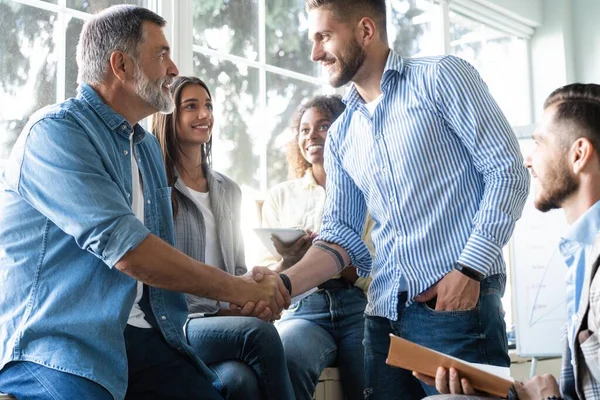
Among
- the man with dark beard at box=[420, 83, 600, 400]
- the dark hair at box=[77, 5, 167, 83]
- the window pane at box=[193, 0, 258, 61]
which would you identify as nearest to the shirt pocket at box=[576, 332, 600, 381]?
the man with dark beard at box=[420, 83, 600, 400]

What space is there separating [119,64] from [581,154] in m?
1.26

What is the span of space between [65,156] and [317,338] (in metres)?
1.32

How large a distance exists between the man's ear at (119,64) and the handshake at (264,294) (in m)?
0.68

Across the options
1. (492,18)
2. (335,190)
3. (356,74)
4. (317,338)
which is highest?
(492,18)

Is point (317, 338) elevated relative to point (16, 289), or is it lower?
lower

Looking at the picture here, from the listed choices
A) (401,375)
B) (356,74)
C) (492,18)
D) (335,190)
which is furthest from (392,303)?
(492,18)

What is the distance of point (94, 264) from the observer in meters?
2.01

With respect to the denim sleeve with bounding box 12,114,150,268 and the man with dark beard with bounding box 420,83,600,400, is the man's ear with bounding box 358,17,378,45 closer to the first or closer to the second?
the man with dark beard with bounding box 420,83,600,400

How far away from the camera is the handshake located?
244 centimetres

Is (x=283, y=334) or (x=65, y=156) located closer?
(x=65, y=156)

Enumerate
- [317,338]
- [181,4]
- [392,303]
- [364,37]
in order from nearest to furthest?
[392,303] → [364,37] → [317,338] → [181,4]

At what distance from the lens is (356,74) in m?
2.27

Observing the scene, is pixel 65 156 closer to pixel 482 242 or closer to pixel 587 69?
pixel 482 242

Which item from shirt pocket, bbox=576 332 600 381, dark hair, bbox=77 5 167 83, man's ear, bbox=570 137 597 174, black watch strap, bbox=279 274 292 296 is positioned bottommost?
shirt pocket, bbox=576 332 600 381
